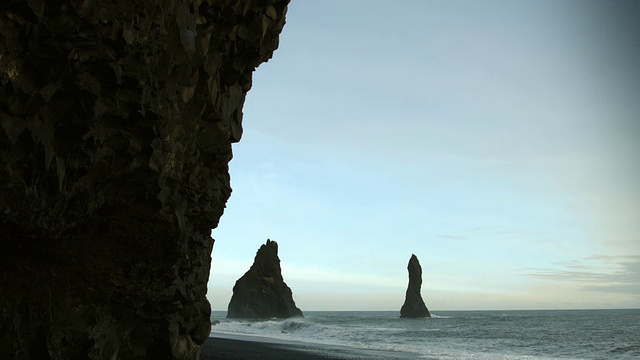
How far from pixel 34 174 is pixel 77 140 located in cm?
70

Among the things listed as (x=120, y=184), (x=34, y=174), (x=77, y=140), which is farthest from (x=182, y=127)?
(x=34, y=174)

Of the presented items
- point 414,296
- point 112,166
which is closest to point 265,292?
point 414,296

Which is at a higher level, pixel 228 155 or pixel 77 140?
pixel 228 155

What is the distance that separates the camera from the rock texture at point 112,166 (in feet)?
19.5

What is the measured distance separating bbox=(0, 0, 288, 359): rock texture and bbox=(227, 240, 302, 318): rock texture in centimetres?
10659

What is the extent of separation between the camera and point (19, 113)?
5766mm

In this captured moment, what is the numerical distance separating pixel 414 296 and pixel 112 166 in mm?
124502

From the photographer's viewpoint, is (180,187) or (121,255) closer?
(121,255)

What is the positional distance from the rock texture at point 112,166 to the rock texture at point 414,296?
395ft

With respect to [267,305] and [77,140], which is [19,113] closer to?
[77,140]

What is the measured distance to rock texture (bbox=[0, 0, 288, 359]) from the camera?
19.5ft

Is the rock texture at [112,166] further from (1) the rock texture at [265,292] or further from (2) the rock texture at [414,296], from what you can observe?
(2) the rock texture at [414,296]

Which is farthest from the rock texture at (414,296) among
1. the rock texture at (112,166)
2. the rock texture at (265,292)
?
the rock texture at (112,166)

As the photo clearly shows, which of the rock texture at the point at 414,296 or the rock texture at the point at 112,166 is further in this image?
the rock texture at the point at 414,296
